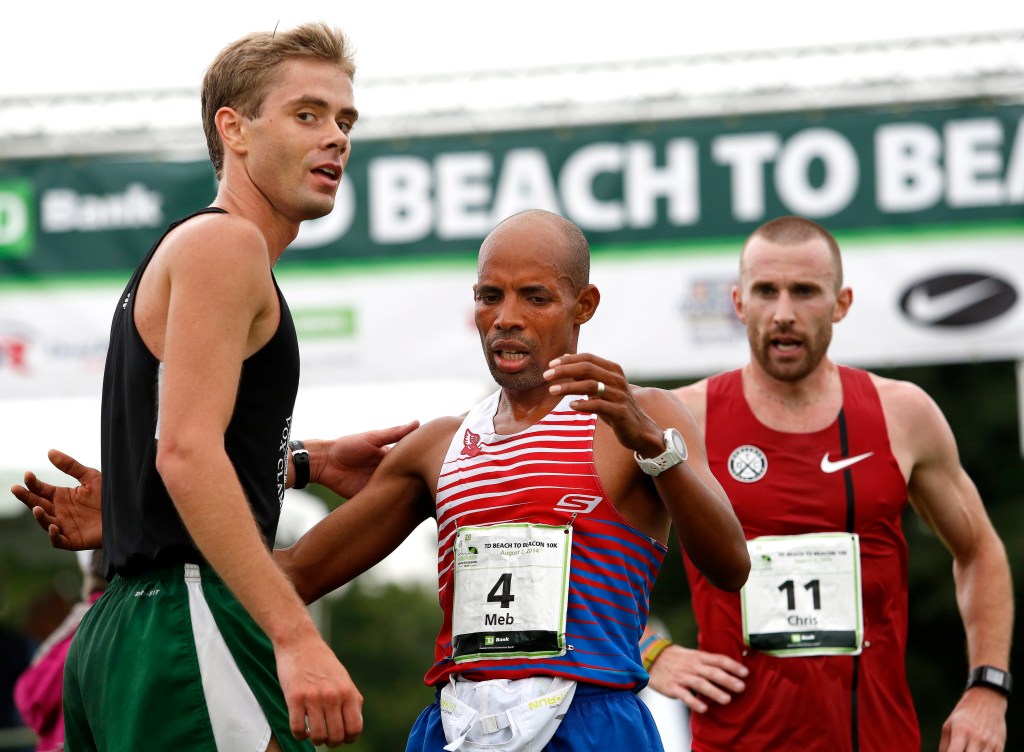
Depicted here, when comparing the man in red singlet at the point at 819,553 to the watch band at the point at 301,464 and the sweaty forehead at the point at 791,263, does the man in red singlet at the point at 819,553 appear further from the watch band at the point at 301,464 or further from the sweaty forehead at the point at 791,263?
the watch band at the point at 301,464

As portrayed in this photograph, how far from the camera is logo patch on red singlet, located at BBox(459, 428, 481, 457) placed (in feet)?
12.1

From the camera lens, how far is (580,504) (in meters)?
3.50

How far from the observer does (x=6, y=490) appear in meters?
10.2

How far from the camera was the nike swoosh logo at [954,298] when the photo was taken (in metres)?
7.54

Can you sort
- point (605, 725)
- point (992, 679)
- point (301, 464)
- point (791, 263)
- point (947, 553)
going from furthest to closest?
point (947, 553), point (791, 263), point (992, 679), point (301, 464), point (605, 725)

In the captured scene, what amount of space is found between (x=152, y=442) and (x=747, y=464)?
2314mm

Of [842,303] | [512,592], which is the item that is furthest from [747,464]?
[512,592]

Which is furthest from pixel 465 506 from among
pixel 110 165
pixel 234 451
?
pixel 110 165

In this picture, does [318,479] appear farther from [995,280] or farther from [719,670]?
[995,280]

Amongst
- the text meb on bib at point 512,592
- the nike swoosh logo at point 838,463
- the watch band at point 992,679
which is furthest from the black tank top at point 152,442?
the watch band at point 992,679

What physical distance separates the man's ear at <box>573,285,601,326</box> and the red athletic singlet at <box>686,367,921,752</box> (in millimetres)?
1247

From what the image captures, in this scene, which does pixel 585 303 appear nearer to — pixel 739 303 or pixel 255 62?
pixel 255 62

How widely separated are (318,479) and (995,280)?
4615 mm

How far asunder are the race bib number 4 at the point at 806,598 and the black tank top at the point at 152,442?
194cm
